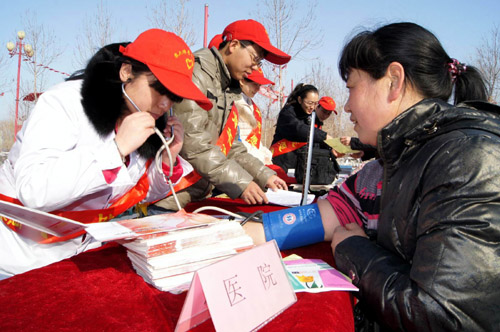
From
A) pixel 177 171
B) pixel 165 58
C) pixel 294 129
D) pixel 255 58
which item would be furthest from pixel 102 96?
pixel 294 129

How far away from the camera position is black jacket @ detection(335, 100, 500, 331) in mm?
739

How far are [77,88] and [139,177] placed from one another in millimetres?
473

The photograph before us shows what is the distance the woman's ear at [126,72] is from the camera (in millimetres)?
1409

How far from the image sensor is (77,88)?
1.40 m

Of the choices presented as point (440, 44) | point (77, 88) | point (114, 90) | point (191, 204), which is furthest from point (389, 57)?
point (191, 204)

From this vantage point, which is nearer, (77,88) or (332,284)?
(332,284)

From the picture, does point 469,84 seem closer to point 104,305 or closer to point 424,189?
point 424,189

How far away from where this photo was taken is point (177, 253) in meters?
0.86

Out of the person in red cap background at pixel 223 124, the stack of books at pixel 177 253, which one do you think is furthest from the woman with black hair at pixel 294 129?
the stack of books at pixel 177 253

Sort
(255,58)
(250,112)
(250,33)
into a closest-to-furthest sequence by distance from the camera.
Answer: (250,33) → (255,58) → (250,112)

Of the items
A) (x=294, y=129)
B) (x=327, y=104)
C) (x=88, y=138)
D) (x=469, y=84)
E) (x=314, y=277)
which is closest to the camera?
(x=314, y=277)

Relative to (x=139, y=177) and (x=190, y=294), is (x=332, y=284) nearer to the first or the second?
(x=190, y=294)

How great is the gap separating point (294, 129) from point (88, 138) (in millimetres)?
3603

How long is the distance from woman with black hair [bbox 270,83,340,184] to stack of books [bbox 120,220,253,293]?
386 centimetres
